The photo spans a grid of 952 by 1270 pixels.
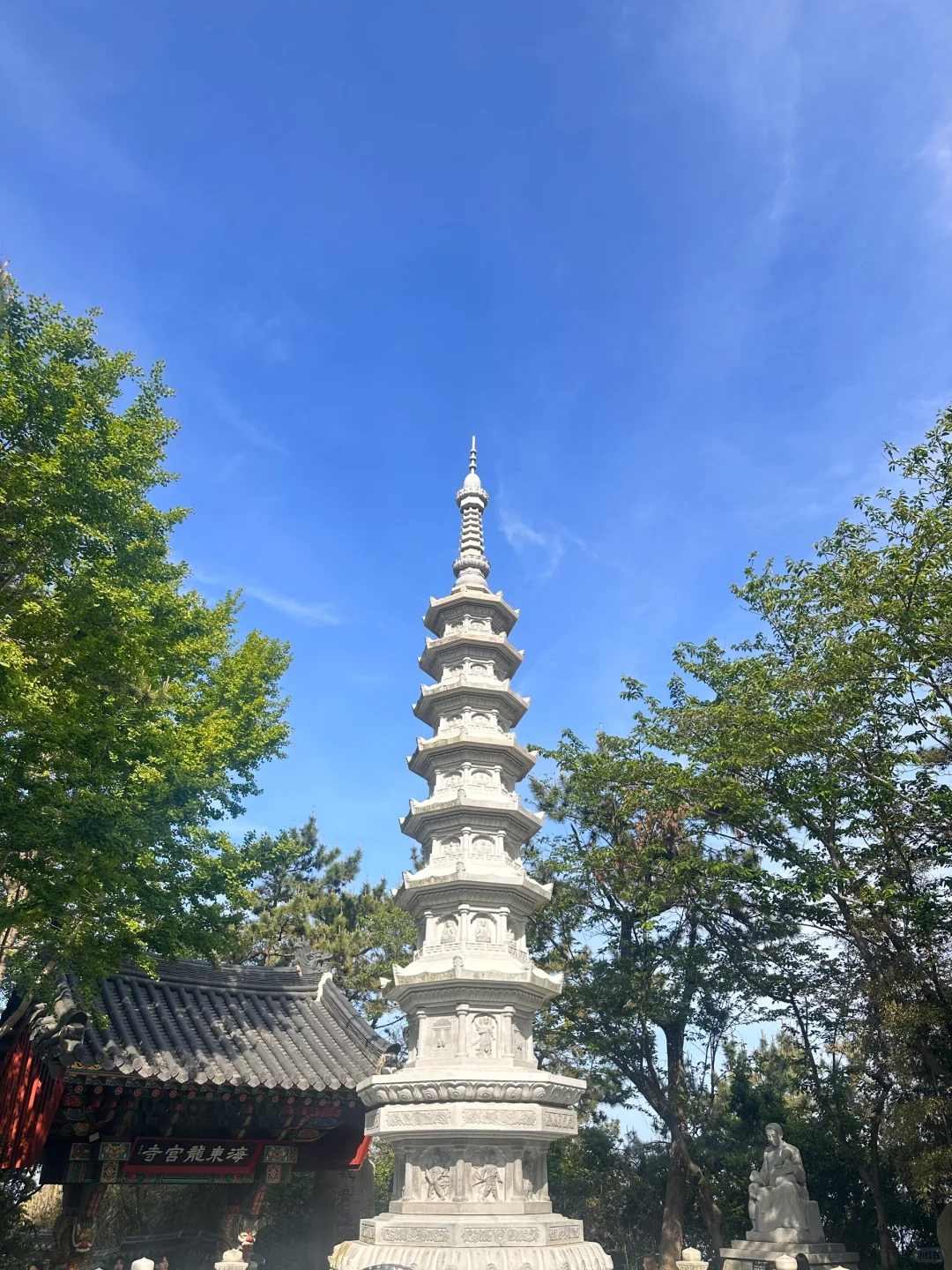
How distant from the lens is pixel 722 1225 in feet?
65.6

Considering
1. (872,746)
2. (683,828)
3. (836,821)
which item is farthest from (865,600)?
(683,828)

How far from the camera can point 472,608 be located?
17141 mm

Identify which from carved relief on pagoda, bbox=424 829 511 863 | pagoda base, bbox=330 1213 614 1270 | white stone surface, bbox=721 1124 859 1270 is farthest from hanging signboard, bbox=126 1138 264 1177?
white stone surface, bbox=721 1124 859 1270

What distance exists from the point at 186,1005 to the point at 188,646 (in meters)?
8.20

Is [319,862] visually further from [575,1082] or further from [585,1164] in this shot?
[575,1082]

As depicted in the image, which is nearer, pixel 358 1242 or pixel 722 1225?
pixel 358 1242

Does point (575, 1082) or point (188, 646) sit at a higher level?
point (188, 646)

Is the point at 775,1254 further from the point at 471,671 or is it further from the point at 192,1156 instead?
the point at 471,671

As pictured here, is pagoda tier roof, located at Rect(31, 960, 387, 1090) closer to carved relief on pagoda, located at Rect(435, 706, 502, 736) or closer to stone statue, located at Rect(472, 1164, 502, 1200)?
stone statue, located at Rect(472, 1164, 502, 1200)

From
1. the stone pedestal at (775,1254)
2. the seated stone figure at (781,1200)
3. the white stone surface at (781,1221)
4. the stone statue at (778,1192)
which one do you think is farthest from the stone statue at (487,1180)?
the stone statue at (778,1192)

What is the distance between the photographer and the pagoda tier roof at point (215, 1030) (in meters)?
12.6

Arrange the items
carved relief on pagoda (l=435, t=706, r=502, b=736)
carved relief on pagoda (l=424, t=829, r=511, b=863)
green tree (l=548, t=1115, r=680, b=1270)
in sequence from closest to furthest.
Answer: carved relief on pagoda (l=424, t=829, r=511, b=863)
carved relief on pagoda (l=435, t=706, r=502, b=736)
green tree (l=548, t=1115, r=680, b=1270)

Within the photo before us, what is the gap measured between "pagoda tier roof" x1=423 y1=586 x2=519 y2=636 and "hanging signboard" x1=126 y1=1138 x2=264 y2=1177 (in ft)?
34.4

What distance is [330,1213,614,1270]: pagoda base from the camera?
34.3 ft
